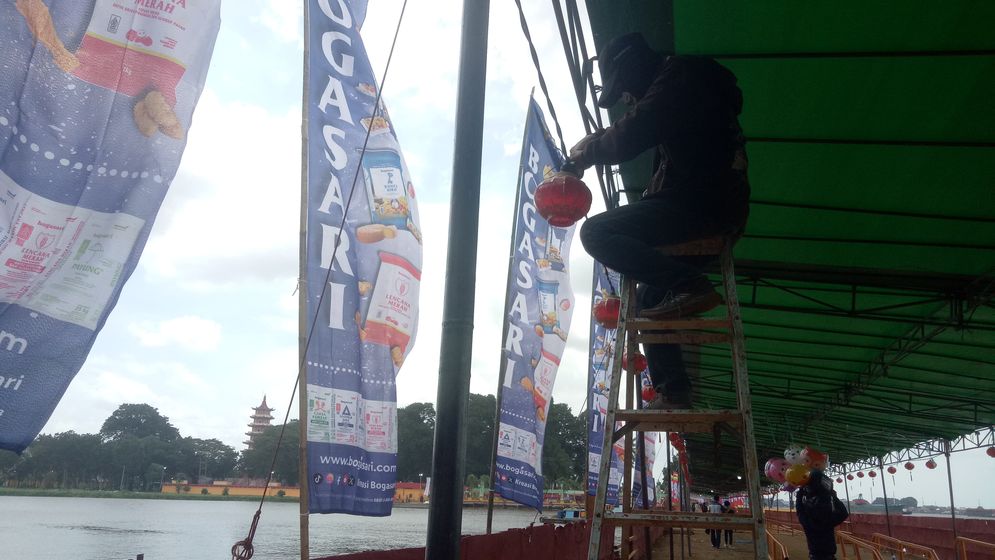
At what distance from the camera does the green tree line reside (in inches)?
2488

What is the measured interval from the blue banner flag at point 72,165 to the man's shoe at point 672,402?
2719 mm

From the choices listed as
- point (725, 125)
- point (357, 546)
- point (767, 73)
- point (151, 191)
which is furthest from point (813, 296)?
point (357, 546)

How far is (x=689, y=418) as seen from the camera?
8.36 ft

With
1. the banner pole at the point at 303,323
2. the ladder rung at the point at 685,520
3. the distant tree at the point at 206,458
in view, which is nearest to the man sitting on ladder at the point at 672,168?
the ladder rung at the point at 685,520

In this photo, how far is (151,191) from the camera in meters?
3.43

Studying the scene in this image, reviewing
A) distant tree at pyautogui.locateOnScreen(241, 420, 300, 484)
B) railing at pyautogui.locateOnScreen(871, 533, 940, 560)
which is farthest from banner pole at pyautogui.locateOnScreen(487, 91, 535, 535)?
distant tree at pyautogui.locateOnScreen(241, 420, 300, 484)

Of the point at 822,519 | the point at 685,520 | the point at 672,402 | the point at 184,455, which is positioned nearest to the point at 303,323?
the point at 672,402

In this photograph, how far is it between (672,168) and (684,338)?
796 millimetres

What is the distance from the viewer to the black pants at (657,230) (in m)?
2.81

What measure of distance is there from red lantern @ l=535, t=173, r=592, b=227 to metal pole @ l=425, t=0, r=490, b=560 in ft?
2.91

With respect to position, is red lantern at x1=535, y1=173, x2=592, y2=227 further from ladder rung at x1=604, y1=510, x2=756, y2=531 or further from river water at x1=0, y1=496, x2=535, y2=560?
river water at x1=0, y1=496, x2=535, y2=560

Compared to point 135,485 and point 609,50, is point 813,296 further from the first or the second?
point 135,485

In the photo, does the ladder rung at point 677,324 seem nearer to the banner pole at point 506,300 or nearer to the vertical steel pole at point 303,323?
the vertical steel pole at point 303,323

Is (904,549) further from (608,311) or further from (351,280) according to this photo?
Answer: (351,280)
